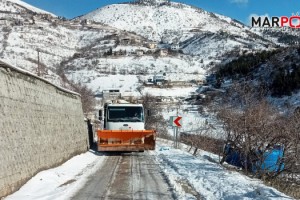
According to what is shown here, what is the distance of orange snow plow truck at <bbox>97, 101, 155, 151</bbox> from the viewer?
63.9ft

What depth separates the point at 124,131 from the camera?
1986 centimetres

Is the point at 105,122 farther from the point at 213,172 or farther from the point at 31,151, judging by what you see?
the point at 31,151

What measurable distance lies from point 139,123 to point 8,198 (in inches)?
516

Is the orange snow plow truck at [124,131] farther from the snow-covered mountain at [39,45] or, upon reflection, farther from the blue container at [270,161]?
the snow-covered mountain at [39,45]

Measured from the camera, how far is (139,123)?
68.5 feet

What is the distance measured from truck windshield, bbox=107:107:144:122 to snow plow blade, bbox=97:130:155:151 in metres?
1.32

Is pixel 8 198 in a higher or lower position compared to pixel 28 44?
lower

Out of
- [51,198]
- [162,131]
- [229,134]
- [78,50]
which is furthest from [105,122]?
[78,50]

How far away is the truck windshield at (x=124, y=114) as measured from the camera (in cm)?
2111

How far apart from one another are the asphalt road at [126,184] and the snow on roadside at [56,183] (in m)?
0.26

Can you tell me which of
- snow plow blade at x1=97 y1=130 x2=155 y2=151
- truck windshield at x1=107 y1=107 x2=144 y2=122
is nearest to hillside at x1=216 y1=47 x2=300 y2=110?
truck windshield at x1=107 y1=107 x2=144 y2=122

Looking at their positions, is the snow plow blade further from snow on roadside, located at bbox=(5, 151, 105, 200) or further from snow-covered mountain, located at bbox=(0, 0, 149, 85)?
snow-covered mountain, located at bbox=(0, 0, 149, 85)

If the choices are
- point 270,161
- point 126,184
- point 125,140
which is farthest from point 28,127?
point 125,140

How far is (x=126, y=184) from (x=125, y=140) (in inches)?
368
